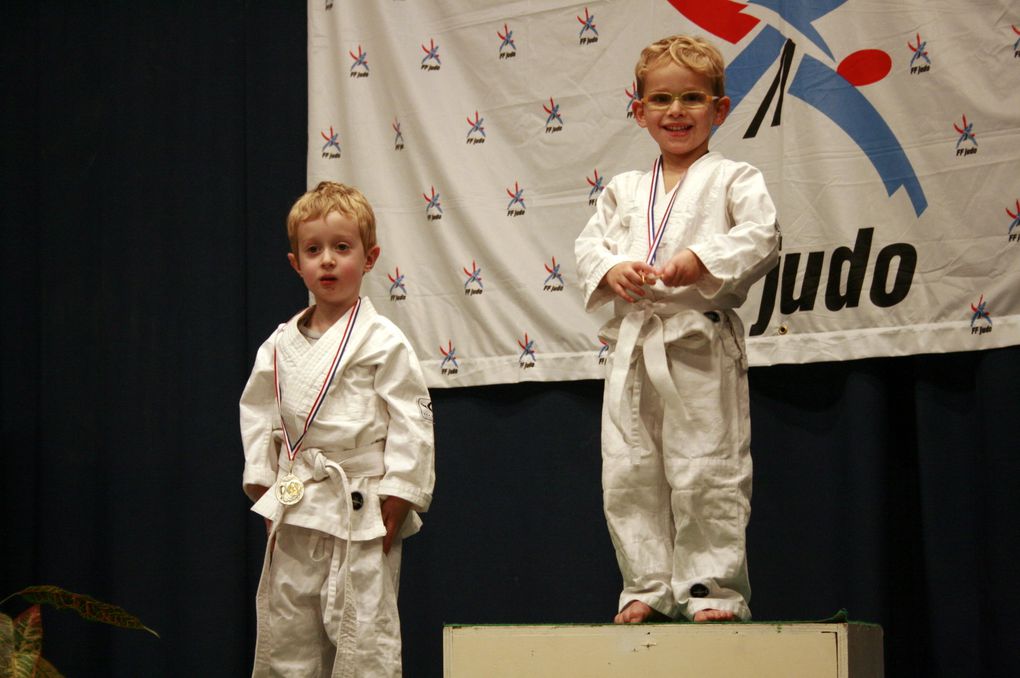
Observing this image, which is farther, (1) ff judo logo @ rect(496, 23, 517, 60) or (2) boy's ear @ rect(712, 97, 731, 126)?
(1) ff judo logo @ rect(496, 23, 517, 60)

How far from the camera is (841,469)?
10.1 feet

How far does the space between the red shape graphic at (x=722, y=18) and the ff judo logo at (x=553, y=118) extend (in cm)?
45

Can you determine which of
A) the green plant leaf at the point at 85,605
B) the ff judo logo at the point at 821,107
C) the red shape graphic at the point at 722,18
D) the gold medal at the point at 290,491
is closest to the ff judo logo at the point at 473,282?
the ff judo logo at the point at 821,107

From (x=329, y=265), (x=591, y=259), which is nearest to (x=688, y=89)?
(x=591, y=259)

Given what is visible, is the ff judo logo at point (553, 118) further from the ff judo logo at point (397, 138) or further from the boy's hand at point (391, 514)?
the boy's hand at point (391, 514)

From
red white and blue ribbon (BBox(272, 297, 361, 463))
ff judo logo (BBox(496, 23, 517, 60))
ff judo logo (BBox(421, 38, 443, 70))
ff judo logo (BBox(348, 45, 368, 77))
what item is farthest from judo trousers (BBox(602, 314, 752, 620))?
ff judo logo (BBox(348, 45, 368, 77))

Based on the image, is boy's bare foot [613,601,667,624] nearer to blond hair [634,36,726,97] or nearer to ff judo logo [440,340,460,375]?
blond hair [634,36,726,97]

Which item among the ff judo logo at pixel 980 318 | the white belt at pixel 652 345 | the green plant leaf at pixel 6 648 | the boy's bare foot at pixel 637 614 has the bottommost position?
the green plant leaf at pixel 6 648

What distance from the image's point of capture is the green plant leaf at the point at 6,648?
2195 millimetres

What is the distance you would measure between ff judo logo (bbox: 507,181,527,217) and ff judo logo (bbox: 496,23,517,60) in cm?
39

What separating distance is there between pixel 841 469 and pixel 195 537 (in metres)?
2.02

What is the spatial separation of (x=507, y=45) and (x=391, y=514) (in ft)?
5.65

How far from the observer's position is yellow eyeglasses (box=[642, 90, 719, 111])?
2.37 metres

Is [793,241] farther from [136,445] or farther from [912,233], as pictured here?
[136,445]
